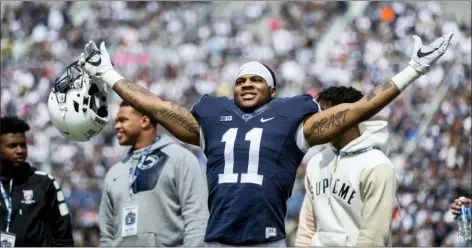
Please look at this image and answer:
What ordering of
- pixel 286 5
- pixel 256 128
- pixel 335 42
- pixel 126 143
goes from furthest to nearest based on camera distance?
pixel 286 5 → pixel 335 42 → pixel 126 143 → pixel 256 128

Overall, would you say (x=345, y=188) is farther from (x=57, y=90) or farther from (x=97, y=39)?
(x=97, y=39)

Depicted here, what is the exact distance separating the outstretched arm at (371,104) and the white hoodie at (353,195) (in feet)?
3.15

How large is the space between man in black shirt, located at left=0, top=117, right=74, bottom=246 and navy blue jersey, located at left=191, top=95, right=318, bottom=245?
2327mm

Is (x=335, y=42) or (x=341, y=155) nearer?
(x=341, y=155)

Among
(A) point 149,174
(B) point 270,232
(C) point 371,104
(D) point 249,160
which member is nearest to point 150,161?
(A) point 149,174

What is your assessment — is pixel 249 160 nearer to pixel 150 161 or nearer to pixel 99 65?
pixel 99 65

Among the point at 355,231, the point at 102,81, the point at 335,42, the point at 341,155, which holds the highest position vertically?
the point at 335,42

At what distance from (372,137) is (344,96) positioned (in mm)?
316

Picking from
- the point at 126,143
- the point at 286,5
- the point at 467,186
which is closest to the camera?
the point at 126,143

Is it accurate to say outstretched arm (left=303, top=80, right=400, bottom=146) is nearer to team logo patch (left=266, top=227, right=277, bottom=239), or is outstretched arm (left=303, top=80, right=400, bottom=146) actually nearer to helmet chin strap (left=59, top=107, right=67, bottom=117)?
team logo patch (left=266, top=227, right=277, bottom=239)

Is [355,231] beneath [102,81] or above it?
beneath

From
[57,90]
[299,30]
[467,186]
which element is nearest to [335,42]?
[299,30]

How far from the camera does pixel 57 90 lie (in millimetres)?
5902

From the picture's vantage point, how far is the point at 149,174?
6773 millimetres
